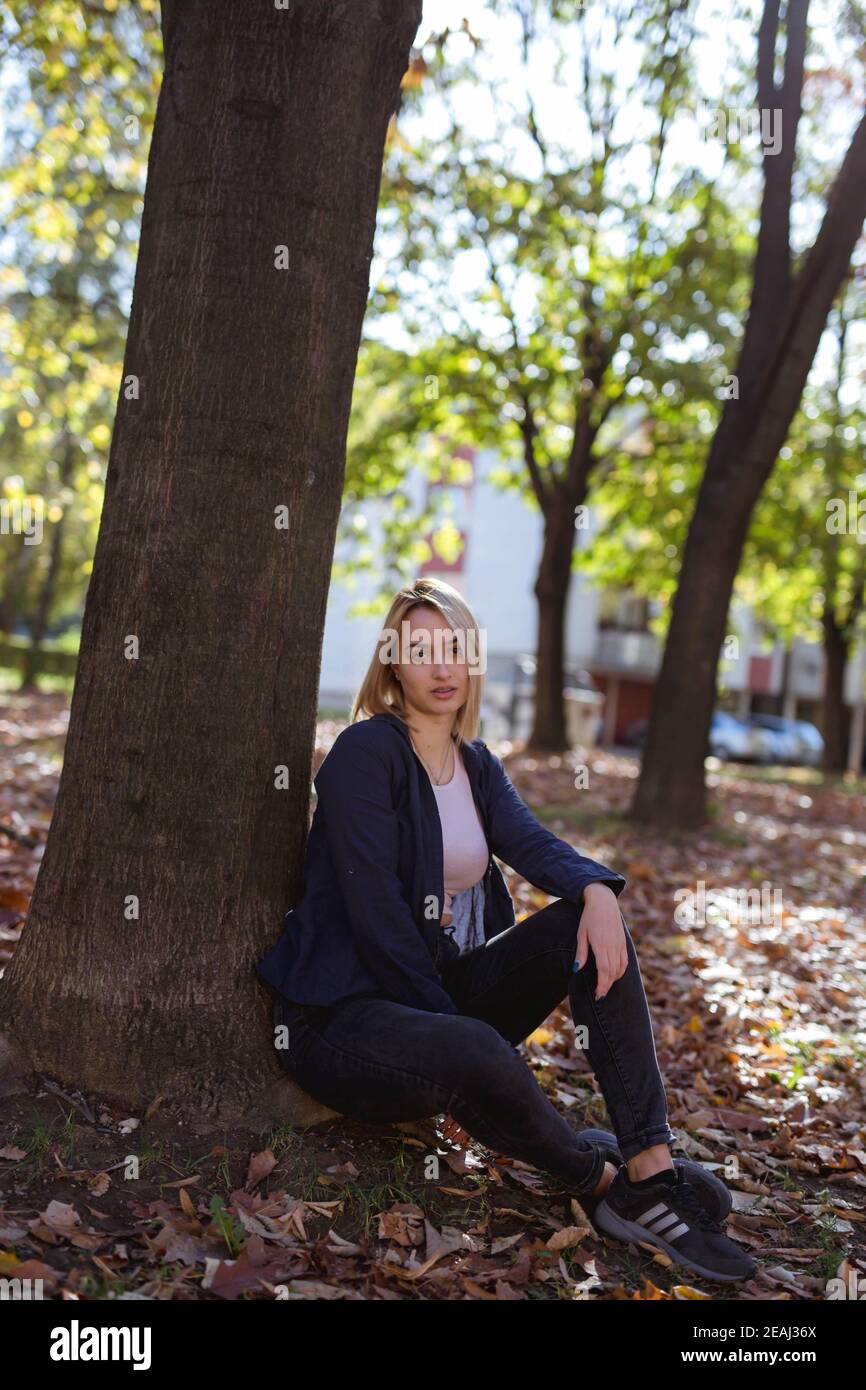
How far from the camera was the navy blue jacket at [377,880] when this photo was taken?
346 cm

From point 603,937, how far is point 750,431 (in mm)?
8063

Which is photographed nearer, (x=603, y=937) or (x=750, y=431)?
(x=603, y=937)

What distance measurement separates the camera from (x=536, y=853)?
12.8 feet

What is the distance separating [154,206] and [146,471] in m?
0.85

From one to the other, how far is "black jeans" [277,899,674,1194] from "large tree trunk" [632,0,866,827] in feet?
25.0

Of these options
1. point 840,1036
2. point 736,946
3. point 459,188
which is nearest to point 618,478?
point 459,188

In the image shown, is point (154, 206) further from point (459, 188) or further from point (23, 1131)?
point (459, 188)

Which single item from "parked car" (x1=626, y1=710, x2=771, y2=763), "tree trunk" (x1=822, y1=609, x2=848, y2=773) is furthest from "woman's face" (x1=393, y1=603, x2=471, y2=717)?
"parked car" (x1=626, y1=710, x2=771, y2=763)

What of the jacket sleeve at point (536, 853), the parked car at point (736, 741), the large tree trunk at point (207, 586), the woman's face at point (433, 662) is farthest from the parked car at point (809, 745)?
the large tree trunk at point (207, 586)

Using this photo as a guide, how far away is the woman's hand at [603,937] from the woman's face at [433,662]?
753 mm

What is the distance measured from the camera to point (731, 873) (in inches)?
387

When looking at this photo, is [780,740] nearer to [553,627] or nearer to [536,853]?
[553,627]

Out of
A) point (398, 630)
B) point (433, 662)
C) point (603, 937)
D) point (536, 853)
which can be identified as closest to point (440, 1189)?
point (603, 937)
